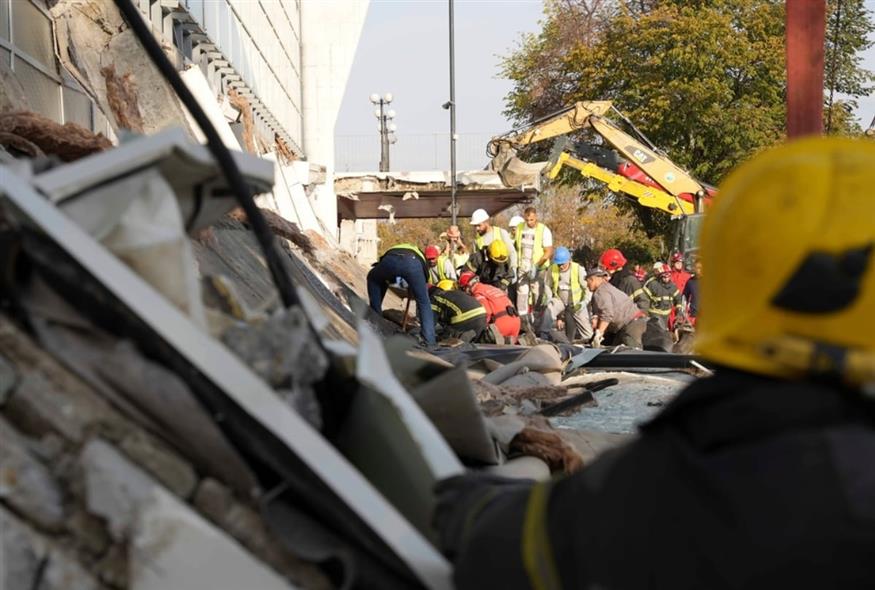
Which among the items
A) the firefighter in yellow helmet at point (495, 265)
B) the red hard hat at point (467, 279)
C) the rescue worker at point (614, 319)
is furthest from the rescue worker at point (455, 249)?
the rescue worker at point (614, 319)

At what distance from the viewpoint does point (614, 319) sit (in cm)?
1184

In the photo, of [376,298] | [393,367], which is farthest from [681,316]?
[393,367]

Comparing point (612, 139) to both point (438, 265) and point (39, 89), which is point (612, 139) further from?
point (39, 89)

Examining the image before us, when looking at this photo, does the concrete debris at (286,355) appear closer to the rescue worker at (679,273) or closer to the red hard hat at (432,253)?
the rescue worker at (679,273)

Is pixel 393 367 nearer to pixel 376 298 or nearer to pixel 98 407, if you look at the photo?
pixel 98 407

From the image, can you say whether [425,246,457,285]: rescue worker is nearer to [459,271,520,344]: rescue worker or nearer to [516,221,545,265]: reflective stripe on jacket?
[516,221,545,265]: reflective stripe on jacket

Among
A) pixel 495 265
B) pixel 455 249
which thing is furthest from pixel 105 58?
pixel 455 249

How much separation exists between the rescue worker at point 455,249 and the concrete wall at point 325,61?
41.8 ft

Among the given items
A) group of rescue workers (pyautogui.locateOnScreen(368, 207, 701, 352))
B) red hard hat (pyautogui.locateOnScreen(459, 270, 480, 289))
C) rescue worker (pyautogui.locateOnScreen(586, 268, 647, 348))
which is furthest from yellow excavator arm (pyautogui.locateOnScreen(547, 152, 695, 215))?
rescue worker (pyautogui.locateOnScreen(586, 268, 647, 348))

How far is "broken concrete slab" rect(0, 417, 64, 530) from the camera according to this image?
5.22 feet

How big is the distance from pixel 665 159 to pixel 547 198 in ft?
95.7

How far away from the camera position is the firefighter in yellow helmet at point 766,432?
1.20 metres

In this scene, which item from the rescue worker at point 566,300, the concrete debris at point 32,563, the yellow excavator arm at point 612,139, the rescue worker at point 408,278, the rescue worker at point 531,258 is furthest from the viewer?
the yellow excavator arm at point 612,139

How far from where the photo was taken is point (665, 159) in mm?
17844
